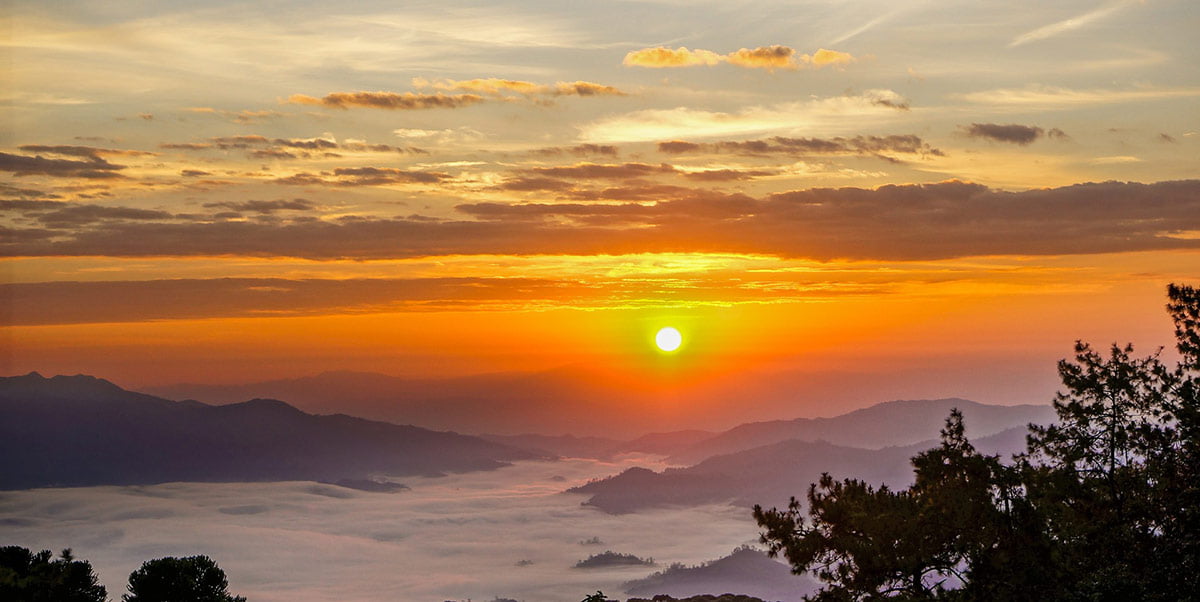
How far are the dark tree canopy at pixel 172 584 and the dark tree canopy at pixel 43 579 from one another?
7.95 feet

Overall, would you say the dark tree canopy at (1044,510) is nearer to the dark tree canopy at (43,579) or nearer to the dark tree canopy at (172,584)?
the dark tree canopy at (172,584)

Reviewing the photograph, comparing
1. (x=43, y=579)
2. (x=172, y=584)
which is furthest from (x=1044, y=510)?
(x=43, y=579)

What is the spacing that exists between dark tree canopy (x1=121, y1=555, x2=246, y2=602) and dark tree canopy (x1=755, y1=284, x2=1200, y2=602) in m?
35.2

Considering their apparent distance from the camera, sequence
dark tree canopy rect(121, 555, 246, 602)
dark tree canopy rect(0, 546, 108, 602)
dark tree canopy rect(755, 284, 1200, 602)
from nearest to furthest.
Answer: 1. dark tree canopy rect(755, 284, 1200, 602)
2. dark tree canopy rect(0, 546, 108, 602)
3. dark tree canopy rect(121, 555, 246, 602)

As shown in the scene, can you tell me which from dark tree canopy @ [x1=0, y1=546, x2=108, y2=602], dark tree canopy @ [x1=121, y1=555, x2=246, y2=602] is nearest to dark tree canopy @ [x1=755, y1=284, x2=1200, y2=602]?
dark tree canopy @ [x1=121, y1=555, x2=246, y2=602]

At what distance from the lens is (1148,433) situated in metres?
41.9

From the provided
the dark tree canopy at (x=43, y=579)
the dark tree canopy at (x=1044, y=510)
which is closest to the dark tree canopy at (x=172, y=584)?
the dark tree canopy at (x=43, y=579)

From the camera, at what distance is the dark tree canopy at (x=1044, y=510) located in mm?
38125

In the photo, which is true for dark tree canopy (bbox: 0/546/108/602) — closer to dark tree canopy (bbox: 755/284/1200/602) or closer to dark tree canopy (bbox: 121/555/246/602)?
dark tree canopy (bbox: 121/555/246/602)

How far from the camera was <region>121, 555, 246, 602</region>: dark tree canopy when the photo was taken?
5744cm

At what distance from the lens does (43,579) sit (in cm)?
5572

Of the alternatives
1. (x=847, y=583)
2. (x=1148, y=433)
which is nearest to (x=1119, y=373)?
(x=1148, y=433)

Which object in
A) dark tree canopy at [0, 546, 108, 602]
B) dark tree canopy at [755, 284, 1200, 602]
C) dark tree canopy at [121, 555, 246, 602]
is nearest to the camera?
dark tree canopy at [755, 284, 1200, 602]

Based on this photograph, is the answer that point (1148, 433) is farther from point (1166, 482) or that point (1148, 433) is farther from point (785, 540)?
point (785, 540)
